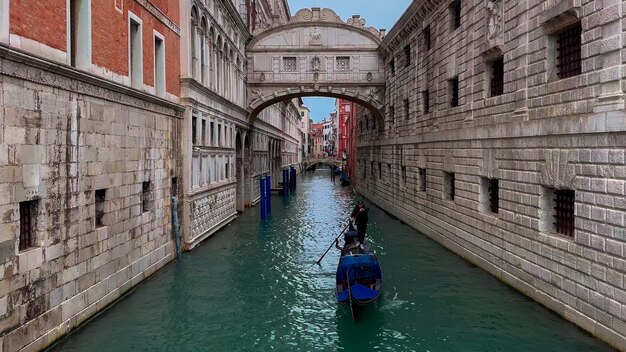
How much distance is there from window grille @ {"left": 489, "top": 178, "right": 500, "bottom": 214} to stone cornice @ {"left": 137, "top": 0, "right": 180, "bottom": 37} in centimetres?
930

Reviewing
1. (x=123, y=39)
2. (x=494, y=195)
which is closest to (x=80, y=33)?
(x=123, y=39)

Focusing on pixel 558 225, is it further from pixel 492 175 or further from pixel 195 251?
pixel 195 251

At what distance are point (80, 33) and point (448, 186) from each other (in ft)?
37.2

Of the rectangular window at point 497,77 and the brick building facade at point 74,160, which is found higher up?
the rectangular window at point 497,77

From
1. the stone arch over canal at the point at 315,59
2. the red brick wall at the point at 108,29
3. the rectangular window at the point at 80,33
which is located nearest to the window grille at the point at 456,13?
the red brick wall at the point at 108,29

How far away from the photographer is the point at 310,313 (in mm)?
9656

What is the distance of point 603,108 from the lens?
775 centimetres

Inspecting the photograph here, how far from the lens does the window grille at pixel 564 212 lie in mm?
9008

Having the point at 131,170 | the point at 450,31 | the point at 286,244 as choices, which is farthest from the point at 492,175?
the point at 131,170

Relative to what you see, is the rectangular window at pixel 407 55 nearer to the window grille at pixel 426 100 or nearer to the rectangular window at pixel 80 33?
the window grille at pixel 426 100

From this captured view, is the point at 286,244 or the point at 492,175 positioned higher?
the point at 492,175

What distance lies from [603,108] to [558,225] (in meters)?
2.59

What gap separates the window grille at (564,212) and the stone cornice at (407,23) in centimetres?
941

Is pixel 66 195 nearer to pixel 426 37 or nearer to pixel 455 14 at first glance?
pixel 455 14
